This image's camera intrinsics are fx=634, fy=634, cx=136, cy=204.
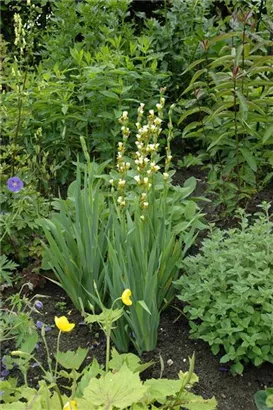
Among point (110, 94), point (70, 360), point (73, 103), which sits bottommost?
point (70, 360)

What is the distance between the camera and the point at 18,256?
307cm

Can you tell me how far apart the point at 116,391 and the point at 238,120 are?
6.07ft

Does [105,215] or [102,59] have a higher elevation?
[102,59]

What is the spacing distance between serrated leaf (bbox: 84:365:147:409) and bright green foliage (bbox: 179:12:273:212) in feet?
5.21

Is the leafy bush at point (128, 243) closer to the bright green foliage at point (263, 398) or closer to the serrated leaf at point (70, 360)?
the serrated leaf at point (70, 360)

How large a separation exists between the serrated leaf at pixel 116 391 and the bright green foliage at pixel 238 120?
5.21ft

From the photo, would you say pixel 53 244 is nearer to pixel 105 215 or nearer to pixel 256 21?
pixel 105 215

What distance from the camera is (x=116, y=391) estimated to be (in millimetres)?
1687

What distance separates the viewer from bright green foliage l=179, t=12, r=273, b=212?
306cm

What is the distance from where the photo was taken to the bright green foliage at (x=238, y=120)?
10.0 feet

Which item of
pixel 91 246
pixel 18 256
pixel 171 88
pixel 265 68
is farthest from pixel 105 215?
pixel 171 88

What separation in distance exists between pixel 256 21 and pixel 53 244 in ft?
7.33

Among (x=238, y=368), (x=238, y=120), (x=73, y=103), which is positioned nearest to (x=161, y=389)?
(x=238, y=368)

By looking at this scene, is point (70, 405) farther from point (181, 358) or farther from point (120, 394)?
point (181, 358)
